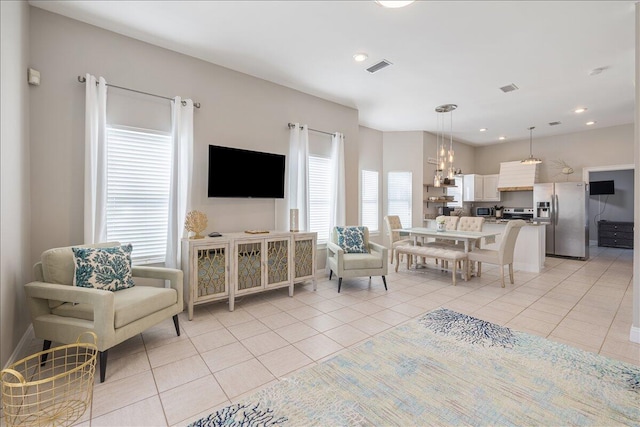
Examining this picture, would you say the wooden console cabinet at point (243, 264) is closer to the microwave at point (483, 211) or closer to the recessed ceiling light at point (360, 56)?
the recessed ceiling light at point (360, 56)

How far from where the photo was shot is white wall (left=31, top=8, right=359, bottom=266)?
2.74 metres

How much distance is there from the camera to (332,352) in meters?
2.47

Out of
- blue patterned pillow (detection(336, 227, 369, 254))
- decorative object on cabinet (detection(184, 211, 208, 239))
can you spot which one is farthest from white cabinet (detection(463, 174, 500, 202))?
decorative object on cabinet (detection(184, 211, 208, 239))

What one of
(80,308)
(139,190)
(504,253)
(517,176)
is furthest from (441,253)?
(517,176)

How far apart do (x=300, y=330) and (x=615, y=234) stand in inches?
396

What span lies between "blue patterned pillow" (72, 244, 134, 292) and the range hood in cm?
856

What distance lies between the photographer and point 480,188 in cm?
823

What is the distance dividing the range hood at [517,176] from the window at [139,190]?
26.6ft

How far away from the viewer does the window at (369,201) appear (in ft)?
21.7

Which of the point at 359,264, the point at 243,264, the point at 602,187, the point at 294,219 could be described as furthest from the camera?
the point at 602,187

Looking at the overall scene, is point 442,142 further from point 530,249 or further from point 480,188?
→ point 530,249

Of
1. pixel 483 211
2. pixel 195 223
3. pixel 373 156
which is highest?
pixel 373 156

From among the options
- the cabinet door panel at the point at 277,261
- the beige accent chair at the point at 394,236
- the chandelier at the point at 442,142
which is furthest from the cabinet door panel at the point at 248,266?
the chandelier at the point at 442,142

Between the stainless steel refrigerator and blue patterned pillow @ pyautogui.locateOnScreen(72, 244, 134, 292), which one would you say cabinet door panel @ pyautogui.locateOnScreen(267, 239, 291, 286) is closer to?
blue patterned pillow @ pyautogui.locateOnScreen(72, 244, 134, 292)
